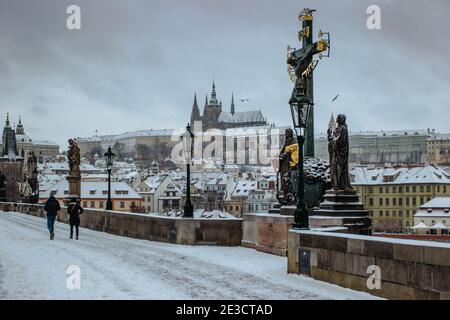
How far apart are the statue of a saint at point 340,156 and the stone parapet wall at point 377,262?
642cm

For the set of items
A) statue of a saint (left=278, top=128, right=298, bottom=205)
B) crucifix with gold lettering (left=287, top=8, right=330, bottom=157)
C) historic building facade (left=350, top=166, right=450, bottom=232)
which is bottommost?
historic building facade (left=350, top=166, right=450, bottom=232)

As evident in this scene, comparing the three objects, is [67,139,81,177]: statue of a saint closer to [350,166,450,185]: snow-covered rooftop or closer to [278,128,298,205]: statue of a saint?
[278,128,298,205]: statue of a saint

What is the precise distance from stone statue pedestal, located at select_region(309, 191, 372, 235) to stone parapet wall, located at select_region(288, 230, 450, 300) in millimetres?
5283

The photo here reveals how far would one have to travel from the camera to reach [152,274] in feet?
42.0

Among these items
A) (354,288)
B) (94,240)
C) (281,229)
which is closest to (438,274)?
(354,288)

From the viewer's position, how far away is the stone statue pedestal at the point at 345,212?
709 inches

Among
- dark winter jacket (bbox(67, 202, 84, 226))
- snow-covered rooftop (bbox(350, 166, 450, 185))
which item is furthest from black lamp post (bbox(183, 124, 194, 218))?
snow-covered rooftop (bbox(350, 166, 450, 185))

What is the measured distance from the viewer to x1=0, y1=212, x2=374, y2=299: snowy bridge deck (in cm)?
1047

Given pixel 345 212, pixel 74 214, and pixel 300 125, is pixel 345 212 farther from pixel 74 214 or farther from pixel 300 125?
pixel 74 214

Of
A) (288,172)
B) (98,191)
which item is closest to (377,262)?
(288,172)

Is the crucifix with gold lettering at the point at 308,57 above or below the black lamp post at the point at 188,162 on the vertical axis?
above

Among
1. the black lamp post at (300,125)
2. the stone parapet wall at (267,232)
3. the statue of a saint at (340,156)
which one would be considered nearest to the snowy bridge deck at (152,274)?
the stone parapet wall at (267,232)

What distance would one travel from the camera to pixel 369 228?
18.8 metres

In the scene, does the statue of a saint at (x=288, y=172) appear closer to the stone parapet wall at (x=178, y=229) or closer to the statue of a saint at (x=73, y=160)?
the stone parapet wall at (x=178, y=229)
